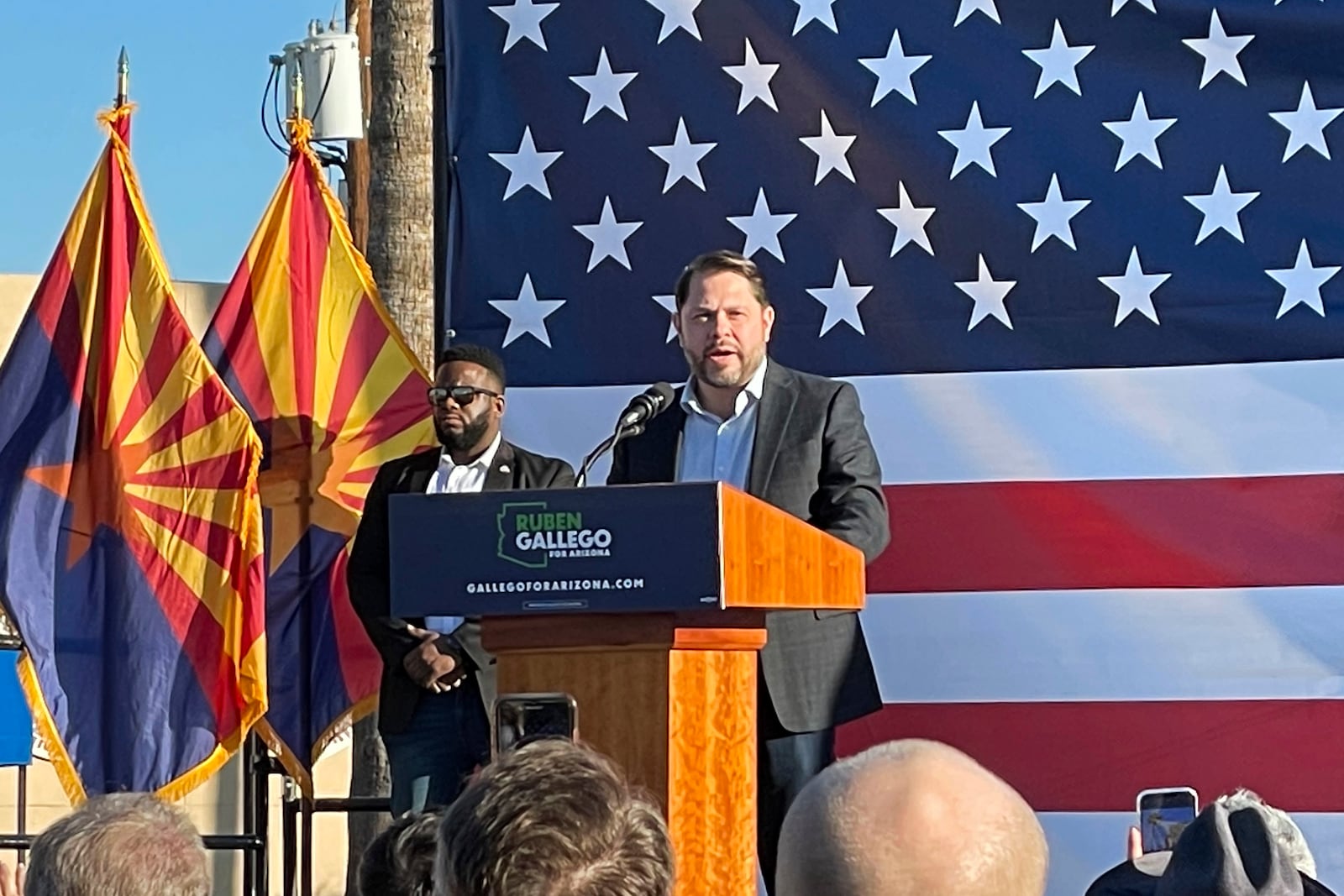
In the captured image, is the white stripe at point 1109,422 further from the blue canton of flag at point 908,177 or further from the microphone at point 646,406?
the microphone at point 646,406

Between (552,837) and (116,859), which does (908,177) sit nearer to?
(116,859)

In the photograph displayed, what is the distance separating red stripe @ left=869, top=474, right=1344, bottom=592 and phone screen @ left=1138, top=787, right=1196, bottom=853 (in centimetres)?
158

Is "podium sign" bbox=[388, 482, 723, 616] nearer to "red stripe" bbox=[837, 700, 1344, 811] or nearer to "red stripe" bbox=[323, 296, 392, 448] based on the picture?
"red stripe" bbox=[837, 700, 1344, 811]

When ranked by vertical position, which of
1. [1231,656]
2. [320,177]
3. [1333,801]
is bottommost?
[1333,801]

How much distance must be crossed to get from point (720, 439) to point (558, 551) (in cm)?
96

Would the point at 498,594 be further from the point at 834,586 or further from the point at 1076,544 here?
the point at 1076,544

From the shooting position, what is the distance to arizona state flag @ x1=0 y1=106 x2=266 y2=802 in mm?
4930

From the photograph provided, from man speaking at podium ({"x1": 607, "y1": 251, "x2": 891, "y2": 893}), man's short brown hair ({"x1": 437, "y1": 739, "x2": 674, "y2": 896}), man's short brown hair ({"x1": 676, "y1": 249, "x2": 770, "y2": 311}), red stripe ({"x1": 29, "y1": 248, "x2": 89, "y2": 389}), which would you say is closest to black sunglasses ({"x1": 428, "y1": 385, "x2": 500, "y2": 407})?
man speaking at podium ({"x1": 607, "y1": 251, "x2": 891, "y2": 893})

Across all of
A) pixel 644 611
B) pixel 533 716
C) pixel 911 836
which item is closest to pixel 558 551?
pixel 644 611

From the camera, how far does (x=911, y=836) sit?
1.40 meters

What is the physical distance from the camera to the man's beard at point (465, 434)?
420cm

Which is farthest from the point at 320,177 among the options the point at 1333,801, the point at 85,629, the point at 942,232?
the point at 1333,801

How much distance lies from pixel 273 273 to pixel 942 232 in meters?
1.74

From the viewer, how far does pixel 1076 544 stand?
184 inches
